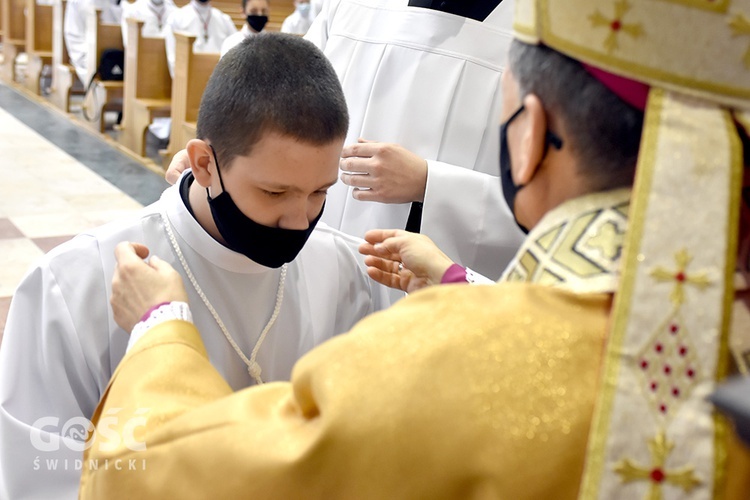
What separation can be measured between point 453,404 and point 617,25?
490 mm

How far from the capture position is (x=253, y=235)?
77.7 inches

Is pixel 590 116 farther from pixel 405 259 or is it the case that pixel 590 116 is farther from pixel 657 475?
pixel 405 259

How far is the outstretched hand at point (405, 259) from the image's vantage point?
1805mm

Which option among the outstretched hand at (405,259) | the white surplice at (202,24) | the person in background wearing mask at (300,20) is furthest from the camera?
the person in background wearing mask at (300,20)

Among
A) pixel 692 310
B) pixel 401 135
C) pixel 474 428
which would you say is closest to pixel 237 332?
pixel 401 135

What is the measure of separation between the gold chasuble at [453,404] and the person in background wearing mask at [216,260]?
773mm

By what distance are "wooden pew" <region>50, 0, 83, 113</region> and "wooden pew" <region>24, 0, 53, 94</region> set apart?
0.29 meters

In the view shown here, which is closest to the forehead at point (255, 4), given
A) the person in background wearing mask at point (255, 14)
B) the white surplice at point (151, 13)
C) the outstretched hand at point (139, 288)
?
the person in background wearing mask at point (255, 14)

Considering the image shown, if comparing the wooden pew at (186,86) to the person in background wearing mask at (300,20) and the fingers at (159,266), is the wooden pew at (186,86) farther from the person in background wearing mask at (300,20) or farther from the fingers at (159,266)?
the fingers at (159,266)

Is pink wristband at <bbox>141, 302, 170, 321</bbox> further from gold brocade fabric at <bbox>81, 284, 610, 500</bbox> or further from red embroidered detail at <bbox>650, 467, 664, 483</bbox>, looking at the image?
red embroidered detail at <bbox>650, 467, 664, 483</bbox>

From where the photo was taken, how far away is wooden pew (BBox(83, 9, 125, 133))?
880cm

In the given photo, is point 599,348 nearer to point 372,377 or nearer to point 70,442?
point 372,377

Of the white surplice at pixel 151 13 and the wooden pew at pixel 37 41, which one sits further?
the white surplice at pixel 151 13

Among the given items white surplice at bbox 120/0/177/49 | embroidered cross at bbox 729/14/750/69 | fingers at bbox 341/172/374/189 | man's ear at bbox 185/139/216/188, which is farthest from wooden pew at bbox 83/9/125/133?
embroidered cross at bbox 729/14/750/69
